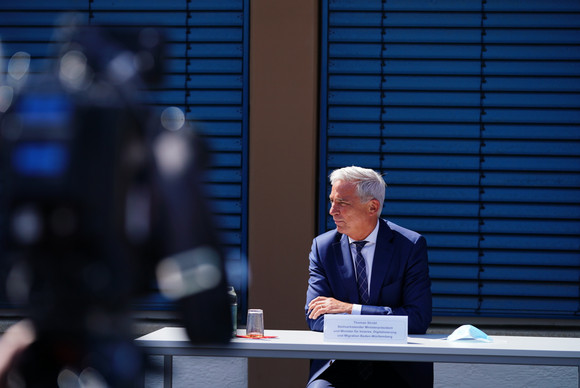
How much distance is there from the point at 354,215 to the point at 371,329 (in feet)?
2.83

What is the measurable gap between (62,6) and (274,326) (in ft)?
10.2

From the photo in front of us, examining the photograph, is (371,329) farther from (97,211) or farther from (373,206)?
(97,211)

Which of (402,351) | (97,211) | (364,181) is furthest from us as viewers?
(364,181)

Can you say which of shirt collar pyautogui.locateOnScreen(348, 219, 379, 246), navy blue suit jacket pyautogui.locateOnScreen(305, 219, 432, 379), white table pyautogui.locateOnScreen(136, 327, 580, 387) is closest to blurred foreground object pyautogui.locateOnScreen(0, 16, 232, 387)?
white table pyautogui.locateOnScreen(136, 327, 580, 387)

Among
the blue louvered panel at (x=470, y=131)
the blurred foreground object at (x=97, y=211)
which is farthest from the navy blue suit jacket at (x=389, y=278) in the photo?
the blurred foreground object at (x=97, y=211)

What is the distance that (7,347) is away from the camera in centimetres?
130

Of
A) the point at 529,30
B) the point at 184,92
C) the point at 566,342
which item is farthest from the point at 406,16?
the point at 566,342

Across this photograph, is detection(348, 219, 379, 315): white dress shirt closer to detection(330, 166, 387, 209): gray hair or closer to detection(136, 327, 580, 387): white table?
detection(330, 166, 387, 209): gray hair

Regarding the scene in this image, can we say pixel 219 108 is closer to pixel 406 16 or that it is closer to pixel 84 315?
pixel 406 16

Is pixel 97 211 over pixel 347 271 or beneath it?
over

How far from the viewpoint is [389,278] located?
4137 mm

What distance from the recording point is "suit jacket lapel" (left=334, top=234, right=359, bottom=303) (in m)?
4.14

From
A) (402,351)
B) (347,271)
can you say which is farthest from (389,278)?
(402,351)

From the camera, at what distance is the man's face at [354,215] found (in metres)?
4.29
